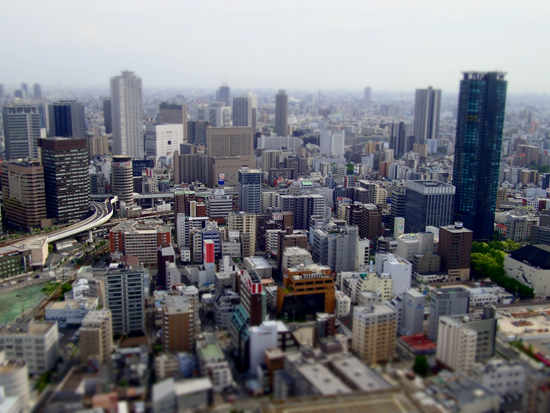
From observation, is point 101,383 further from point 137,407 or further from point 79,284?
point 79,284

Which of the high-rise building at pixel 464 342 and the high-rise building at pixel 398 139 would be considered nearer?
the high-rise building at pixel 464 342

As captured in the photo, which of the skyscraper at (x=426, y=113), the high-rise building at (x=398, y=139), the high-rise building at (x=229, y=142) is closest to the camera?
the high-rise building at (x=229, y=142)

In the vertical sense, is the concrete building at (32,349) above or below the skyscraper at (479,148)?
below

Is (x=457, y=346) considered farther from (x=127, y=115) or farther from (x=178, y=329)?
(x=127, y=115)

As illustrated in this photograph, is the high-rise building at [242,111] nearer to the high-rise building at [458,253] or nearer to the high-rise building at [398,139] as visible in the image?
the high-rise building at [398,139]

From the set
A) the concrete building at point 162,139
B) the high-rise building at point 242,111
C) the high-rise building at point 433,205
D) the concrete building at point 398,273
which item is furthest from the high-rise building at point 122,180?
the high-rise building at point 242,111

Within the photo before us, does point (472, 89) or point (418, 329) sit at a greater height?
point (472, 89)

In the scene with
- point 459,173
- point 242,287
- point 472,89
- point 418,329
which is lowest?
point 418,329

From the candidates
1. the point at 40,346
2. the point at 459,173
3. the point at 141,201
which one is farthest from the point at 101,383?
the point at 141,201
